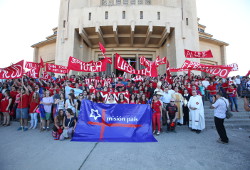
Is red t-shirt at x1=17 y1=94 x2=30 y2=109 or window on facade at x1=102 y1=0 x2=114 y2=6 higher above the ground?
window on facade at x1=102 y1=0 x2=114 y2=6

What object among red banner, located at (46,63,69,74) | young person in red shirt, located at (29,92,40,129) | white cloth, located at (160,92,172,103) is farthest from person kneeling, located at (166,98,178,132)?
red banner, located at (46,63,69,74)

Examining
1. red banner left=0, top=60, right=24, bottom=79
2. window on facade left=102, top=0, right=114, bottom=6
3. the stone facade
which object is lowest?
red banner left=0, top=60, right=24, bottom=79

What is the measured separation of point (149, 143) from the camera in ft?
15.0

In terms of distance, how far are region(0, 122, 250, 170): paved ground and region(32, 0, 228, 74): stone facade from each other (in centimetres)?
1099

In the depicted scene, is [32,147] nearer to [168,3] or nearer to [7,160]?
[7,160]

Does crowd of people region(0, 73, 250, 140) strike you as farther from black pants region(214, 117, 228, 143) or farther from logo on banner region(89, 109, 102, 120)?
black pants region(214, 117, 228, 143)

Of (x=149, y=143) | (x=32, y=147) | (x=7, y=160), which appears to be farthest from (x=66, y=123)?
(x=149, y=143)

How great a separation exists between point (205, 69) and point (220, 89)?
5.33 feet

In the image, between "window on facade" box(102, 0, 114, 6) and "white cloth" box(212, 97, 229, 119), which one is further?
"window on facade" box(102, 0, 114, 6)

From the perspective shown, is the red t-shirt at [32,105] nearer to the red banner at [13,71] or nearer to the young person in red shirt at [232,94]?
the red banner at [13,71]

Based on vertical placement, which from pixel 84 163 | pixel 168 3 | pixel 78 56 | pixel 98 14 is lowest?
pixel 84 163

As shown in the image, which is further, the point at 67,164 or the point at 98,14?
the point at 98,14

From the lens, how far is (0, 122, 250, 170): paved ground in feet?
10.4

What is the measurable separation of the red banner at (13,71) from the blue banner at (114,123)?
3.97 meters
